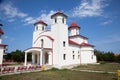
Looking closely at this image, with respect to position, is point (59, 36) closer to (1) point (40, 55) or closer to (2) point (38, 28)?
(1) point (40, 55)

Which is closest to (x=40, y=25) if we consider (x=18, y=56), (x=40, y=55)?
(x=40, y=55)

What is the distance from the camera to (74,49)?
33.1 meters

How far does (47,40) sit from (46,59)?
482 centimetres

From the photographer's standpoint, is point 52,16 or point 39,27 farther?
point 39,27

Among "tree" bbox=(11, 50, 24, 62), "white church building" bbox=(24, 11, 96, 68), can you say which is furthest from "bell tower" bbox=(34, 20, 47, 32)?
"tree" bbox=(11, 50, 24, 62)

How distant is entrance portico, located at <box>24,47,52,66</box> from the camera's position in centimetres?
2624

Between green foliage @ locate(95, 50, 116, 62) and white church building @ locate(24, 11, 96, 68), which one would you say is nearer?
white church building @ locate(24, 11, 96, 68)

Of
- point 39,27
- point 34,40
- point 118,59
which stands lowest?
point 118,59

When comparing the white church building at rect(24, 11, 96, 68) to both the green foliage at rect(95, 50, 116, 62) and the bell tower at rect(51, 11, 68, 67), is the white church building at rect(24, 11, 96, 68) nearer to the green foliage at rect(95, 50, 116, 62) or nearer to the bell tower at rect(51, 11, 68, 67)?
the bell tower at rect(51, 11, 68, 67)

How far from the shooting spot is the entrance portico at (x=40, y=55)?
26.2 metres

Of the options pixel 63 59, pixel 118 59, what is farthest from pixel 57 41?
pixel 118 59

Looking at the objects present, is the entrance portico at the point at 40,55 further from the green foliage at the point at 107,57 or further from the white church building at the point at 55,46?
the green foliage at the point at 107,57

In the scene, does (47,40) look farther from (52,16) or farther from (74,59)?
(74,59)

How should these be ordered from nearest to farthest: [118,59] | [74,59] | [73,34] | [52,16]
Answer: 1. [52,16]
2. [74,59]
3. [73,34]
4. [118,59]
